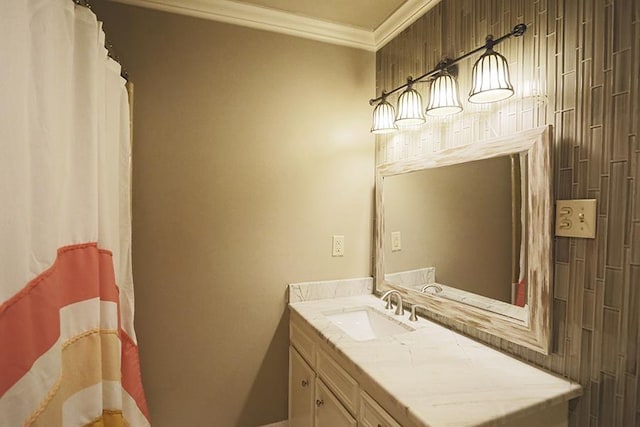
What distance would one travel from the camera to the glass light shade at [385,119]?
189 cm

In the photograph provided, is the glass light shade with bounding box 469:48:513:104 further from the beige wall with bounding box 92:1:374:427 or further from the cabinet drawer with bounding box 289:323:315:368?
the cabinet drawer with bounding box 289:323:315:368

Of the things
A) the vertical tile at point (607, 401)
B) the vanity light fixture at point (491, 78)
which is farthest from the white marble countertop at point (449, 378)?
the vanity light fixture at point (491, 78)

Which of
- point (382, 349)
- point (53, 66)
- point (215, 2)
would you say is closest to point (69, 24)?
point (53, 66)

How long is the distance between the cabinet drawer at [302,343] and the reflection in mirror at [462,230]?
23.7 inches

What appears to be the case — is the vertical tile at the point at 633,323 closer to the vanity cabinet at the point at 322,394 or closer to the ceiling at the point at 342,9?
the vanity cabinet at the point at 322,394

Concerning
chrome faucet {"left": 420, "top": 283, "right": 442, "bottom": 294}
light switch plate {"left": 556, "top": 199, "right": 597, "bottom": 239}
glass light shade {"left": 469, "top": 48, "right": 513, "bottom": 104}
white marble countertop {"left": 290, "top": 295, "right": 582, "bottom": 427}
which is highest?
glass light shade {"left": 469, "top": 48, "right": 513, "bottom": 104}

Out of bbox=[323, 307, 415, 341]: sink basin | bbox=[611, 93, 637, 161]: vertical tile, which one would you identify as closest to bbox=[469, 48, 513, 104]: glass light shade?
bbox=[611, 93, 637, 161]: vertical tile

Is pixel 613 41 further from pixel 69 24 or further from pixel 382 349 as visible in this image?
pixel 69 24

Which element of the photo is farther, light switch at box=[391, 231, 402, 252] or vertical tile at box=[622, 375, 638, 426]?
light switch at box=[391, 231, 402, 252]

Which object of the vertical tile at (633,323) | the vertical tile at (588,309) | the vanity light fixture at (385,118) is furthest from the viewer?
the vanity light fixture at (385,118)

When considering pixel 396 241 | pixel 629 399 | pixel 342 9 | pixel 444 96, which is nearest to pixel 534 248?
pixel 629 399

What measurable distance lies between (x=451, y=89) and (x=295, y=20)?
1.03 meters

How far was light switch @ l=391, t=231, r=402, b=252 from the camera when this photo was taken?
194 cm

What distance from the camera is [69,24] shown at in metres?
0.94
